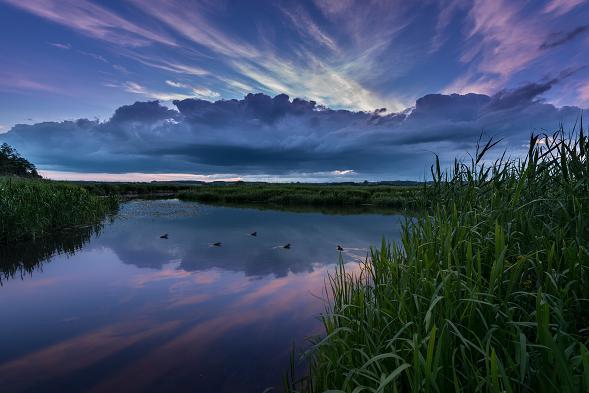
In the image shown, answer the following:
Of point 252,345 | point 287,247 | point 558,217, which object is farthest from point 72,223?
point 558,217

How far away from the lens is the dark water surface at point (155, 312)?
5.76 metres

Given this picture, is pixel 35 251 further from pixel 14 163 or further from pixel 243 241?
pixel 14 163

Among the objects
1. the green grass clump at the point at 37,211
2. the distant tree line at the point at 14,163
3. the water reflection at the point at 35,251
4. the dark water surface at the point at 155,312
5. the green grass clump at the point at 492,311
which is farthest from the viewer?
the distant tree line at the point at 14,163

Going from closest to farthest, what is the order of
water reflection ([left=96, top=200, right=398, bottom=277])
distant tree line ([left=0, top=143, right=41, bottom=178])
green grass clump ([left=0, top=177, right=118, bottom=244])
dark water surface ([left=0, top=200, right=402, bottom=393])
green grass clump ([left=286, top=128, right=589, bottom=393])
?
green grass clump ([left=286, top=128, right=589, bottom=393]), dark water surface ([left=0, top=200, right=402, bottom=393]), water reflection ([left=96, top=200, right=398, bottom=277]), green grass clump ([left=0, top=177, right=118, bottom=244]), distant tree line ([left=0, top=143, right=41, bottom=178])

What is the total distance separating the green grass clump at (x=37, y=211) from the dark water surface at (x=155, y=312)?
111cm

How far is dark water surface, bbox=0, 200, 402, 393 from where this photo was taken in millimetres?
5758

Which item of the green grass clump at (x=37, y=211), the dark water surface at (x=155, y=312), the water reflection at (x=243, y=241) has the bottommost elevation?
the dark water surface at (x=155, y=312)

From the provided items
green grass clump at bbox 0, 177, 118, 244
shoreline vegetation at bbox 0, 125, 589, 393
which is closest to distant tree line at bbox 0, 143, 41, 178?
green grass clump at bbox 0, 177, 118, 244

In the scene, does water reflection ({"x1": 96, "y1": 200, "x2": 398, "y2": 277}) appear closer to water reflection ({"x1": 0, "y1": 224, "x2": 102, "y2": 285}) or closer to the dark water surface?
the dark water surface

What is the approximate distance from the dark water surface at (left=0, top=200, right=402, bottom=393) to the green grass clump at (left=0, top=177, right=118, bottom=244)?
1106mm

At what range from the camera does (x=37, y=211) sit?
16.9 metres

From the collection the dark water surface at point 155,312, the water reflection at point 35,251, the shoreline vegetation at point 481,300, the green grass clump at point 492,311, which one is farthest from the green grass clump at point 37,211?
→ the green grass clump at point 492,311

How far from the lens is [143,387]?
212 inches

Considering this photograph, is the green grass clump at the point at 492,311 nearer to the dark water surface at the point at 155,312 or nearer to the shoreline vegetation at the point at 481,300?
the shoreline vegetation at the point at 481,300
